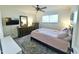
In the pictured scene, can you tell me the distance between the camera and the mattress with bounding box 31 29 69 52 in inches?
55.4

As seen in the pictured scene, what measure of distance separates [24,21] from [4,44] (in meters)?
0.44

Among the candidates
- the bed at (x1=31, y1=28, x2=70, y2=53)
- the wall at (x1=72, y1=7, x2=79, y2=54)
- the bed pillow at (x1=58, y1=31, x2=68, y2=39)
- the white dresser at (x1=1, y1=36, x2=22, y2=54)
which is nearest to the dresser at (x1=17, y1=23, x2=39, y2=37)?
the bed at (x1=31, y1=28, x2=70, y2=53)

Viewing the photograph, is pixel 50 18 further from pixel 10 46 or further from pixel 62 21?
pixel 10 46

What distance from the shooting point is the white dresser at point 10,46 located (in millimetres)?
1428

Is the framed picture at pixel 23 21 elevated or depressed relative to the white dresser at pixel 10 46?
elevated

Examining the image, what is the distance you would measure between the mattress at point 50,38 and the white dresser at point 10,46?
291 mm

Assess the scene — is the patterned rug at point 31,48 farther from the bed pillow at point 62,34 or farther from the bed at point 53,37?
the bed pillow at point 62,34

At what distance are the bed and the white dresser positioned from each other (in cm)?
29

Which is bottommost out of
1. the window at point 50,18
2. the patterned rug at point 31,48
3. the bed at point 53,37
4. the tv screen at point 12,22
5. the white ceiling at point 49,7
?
the patterned rug at point 31,48

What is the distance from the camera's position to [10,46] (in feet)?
4.73

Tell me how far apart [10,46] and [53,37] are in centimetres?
64

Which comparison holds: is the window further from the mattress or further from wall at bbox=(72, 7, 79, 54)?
wall at bbox=(72, 7, 79, 54)

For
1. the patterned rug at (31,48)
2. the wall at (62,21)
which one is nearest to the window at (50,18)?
the wall at (62,21)
